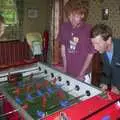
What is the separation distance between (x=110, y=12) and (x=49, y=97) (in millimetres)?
2602

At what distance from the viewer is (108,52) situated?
2.13 m

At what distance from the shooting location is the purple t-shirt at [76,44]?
2566mm

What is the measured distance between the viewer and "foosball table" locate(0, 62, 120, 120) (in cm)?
165

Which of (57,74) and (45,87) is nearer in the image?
(45,87)

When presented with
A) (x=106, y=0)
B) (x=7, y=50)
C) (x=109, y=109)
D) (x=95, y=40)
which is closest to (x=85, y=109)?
(x=109, y=109)

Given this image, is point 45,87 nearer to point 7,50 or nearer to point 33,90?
point 33,90

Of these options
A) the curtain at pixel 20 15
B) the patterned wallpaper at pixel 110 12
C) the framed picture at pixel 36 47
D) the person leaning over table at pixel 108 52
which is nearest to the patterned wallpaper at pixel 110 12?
the patterned wallpaper at pixel 110 12

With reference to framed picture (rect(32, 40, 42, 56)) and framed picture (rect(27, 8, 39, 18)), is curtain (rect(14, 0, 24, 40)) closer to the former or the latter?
framed picture (rect(27, 8, 39, 18))

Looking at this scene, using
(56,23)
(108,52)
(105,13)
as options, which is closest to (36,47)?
(56,23)

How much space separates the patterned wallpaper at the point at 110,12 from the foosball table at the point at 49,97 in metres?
2.01

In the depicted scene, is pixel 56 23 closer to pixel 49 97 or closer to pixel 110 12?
pixel 110 12

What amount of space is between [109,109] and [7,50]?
3712 millimetres

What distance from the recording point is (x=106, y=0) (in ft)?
13.5

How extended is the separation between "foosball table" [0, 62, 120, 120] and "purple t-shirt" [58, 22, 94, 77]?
34 cm
